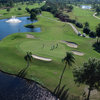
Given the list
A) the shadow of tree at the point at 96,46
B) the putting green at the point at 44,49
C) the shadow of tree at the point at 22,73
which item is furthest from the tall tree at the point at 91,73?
the shadow of tree at the point at 96,46

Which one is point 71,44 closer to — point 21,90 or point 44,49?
point 44,49

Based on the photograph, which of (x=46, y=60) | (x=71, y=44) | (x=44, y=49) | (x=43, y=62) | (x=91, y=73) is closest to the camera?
(x=91, y=73)

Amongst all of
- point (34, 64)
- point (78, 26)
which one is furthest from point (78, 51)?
point (78, 26)

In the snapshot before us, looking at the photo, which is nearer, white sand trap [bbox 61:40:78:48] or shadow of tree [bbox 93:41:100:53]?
shadow of tree [bbox 93:41:100:53]

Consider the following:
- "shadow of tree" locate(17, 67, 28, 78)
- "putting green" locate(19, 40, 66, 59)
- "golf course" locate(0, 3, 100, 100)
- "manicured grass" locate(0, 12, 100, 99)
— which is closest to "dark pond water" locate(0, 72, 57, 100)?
"shadow of tree" locate(17, 67, 28, 78)

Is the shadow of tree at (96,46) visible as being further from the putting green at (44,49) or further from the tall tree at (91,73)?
the tall tree at (91,73)

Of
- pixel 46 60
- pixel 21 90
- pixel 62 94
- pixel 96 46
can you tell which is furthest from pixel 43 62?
pixel 96 46

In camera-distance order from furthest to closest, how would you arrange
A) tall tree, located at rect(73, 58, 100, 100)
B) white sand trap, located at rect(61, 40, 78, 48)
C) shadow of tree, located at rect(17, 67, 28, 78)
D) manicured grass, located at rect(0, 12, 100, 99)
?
white sand trap, located at rect(61, 40, 78, 48)
shadow of tree, located at rect(17, 67, 28, 78)
manicured grass, located at rect(0, 12, 100, 99)
tall tree, located at rect(73, 58, 100, 100)

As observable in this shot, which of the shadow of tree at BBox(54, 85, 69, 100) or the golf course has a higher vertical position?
the golf course

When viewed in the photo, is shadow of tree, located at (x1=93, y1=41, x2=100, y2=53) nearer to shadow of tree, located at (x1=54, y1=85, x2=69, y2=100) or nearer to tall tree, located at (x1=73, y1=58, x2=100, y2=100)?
shadow of tree, located at (x1=54, y1=85, x2=69, y2=100)
